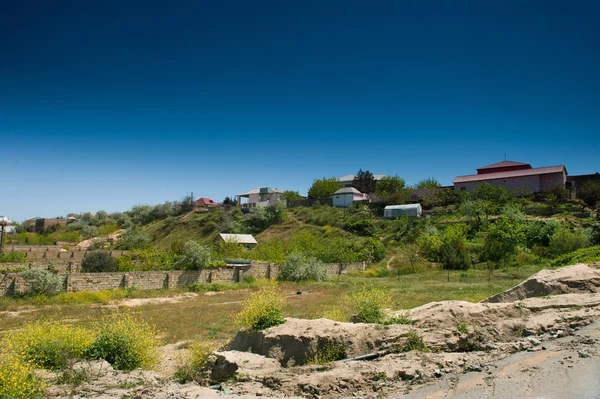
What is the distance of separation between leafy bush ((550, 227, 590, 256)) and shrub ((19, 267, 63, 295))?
121ft

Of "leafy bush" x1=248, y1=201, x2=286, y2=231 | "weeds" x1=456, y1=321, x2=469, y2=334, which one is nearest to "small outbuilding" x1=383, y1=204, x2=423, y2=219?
"leafy bush" x1=248, y1=201, x2=286, y2=231

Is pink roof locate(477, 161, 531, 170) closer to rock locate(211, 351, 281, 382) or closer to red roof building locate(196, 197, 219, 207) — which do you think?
red roof building locate(196, 197, 219, 207)

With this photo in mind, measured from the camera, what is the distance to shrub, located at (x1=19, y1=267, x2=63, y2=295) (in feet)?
71.2

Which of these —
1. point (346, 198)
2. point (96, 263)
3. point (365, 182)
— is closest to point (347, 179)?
point (365, 182)

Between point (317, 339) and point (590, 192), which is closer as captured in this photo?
point (317, 339)

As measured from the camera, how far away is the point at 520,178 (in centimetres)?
6116

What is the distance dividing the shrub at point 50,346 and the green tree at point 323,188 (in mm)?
79399

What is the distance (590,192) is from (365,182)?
4378 cm

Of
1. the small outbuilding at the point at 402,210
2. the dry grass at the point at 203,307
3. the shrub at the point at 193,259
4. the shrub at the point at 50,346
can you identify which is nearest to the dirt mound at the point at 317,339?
the shrub at the point at 50,346

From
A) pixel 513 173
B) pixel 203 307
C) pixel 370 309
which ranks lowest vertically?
pixel 203 307

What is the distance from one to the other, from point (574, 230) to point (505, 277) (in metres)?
17.3

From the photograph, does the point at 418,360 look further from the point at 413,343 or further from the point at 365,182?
the point at 365,182

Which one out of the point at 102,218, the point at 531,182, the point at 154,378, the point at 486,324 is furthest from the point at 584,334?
the point at 102,218

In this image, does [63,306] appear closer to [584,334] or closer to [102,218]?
[584,334]
